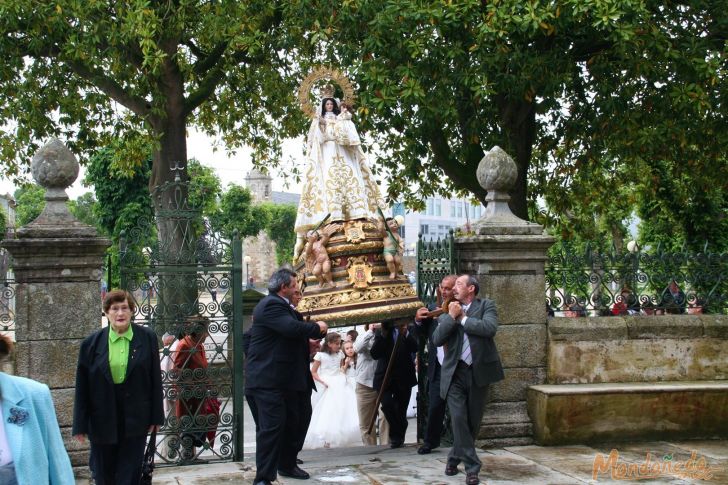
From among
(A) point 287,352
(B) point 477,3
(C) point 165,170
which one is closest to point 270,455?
(A) point 287,352

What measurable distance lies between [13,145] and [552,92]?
1035 centimetres

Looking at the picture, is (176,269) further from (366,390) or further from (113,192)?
(113,192)

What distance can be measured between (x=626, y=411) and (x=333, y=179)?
373 cm

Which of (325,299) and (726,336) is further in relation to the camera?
(726,336)

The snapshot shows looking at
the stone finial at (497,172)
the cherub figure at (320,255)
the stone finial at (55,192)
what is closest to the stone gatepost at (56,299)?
the stone finial at (55,192)

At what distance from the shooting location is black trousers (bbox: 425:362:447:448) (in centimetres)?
918

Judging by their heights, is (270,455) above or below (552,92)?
below

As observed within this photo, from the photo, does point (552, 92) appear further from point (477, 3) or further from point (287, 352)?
point (287, 352)

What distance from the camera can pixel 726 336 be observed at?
389 inches

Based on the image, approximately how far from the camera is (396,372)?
10.0 meters

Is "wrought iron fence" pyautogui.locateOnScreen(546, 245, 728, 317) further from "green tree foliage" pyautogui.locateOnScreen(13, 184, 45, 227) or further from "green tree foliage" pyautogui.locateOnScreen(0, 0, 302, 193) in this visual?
"green tree foliage" pyautogui.locateOnScreen(13, 184, 45, 227)

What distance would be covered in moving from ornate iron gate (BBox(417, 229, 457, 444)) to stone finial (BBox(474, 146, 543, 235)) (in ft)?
1.38

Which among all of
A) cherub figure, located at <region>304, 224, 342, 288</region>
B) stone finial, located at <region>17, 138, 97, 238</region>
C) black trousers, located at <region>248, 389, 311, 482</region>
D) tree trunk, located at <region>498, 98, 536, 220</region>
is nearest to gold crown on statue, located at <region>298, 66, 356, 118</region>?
cherub figure, located at <region>304, 224, 342, 288</region>

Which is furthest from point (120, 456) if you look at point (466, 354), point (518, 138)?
point (518, 138)
